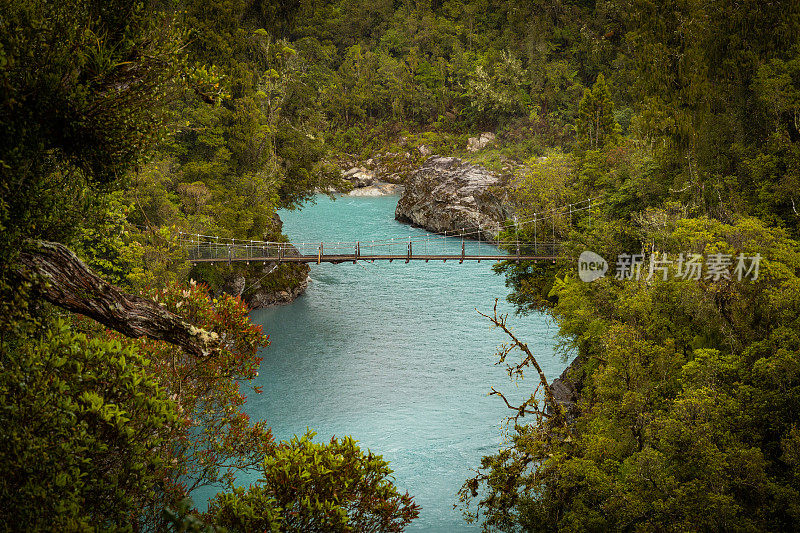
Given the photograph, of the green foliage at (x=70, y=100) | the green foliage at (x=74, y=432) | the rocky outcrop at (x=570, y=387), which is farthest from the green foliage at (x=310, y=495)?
the rocky outcrop at (x=570, y=387)

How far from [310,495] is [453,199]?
95.4ft

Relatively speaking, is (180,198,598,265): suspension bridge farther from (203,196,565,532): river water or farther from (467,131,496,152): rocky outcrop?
(467,131,496,152): rocky outcrop

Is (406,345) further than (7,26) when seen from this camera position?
Yes

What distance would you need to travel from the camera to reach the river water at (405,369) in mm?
13422

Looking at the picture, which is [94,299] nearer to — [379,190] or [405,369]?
[405,369]

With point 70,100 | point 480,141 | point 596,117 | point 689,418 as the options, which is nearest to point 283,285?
point 596,117

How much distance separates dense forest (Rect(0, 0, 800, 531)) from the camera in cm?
433

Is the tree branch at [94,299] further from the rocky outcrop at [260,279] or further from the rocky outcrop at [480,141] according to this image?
the rocky outcrop at [480,141]

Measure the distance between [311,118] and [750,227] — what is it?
62.8 ft

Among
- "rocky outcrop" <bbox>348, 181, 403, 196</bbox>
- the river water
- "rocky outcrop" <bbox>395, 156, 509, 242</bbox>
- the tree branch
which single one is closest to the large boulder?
"rocky outcrop" <bbox>348, 181, 403, 196</bbox>

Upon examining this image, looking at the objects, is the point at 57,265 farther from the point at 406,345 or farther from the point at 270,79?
the point at 270,79

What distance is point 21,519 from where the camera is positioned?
3812 millimetres

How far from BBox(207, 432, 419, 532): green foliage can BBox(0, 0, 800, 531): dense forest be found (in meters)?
0.02

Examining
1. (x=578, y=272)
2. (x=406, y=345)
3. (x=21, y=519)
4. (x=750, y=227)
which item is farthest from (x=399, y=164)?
(x=21, y=519)
